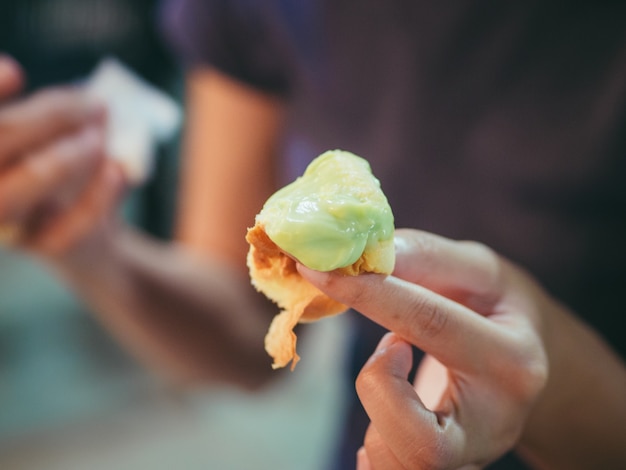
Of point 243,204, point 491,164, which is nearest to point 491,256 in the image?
point 491,164

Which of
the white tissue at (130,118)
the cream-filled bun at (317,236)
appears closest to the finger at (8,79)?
the white tissue at (130,118)

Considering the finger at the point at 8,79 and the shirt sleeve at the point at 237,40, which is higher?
the shirt sleeve at the point at 237,40

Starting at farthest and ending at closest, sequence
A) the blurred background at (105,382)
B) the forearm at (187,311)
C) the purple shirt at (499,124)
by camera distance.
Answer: the blurred background at (105,382)
the forearm at (187,311)
the purple shirt at (499,124)

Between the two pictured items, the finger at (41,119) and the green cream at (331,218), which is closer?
the green cream at (331,218)

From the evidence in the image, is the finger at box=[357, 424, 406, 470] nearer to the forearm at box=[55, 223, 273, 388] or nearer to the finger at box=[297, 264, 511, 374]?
the finger at box=[297, 264, 511, 374]

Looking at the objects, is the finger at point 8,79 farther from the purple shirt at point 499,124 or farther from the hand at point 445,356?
the hand at point 445,356

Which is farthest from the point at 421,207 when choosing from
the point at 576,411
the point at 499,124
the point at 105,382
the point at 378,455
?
the point at 105,382

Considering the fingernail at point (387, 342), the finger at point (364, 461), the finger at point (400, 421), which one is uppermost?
the fingernail at point (387, 342)

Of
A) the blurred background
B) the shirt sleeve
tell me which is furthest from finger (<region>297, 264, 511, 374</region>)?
the blurred background

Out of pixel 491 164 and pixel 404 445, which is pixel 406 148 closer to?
pixel 491 164
